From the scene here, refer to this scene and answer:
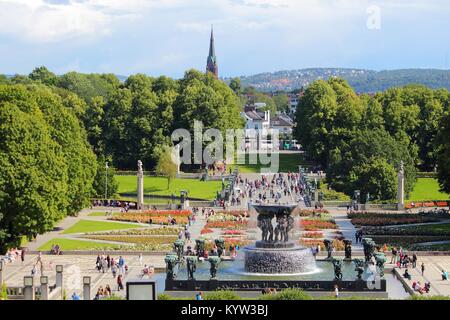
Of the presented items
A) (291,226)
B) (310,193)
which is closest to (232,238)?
(291,226)

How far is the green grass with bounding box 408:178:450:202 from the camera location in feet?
310

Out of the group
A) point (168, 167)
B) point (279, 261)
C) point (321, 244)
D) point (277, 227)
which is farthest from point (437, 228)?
point (168, 167)

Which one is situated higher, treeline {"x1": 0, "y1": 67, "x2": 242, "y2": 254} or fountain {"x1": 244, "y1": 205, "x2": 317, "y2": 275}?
treeline {"x1": 0, "y1": 67, "x2": 242, "y2": 254}

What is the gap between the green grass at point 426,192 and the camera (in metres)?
94.5

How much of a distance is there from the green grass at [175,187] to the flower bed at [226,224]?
2221 centimetres

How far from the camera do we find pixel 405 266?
169 ft

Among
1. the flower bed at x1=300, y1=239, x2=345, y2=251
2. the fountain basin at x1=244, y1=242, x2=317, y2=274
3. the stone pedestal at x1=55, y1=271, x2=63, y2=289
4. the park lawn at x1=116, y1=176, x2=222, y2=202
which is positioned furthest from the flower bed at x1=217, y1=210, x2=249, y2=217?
the stone pedestal at x1=55, y1=271, x2=63, y2=289


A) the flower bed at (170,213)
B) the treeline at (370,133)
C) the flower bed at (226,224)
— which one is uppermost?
the treeline at (370,133)

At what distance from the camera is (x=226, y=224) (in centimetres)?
7262

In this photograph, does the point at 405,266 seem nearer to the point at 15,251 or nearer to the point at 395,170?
the point at 15,251

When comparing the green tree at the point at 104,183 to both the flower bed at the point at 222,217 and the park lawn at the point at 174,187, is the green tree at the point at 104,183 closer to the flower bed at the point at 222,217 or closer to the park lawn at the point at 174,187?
the park lawn at the point at 174,187

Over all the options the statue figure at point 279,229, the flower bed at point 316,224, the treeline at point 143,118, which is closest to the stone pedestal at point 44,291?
the statue figure at point 279,229

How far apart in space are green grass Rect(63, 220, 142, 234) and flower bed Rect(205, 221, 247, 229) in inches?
213

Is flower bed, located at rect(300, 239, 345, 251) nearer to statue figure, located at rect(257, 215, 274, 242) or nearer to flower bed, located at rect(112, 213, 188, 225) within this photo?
statue figure, located at rect(257, 215, 274, 242)
